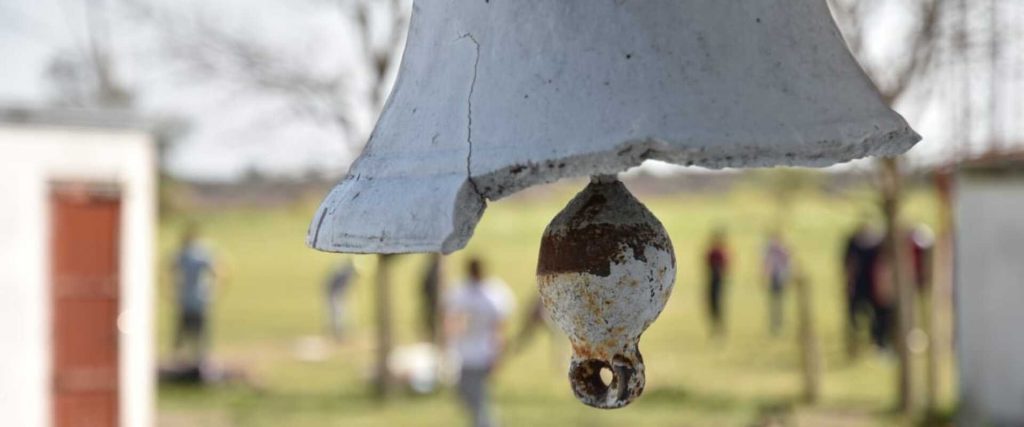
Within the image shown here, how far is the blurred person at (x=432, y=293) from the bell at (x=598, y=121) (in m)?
12.6

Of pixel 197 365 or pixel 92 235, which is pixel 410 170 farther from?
pixel 197 365

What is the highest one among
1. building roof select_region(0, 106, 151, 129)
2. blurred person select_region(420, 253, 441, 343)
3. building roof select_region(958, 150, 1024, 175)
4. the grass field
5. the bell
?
building roof select_region(0, 106, 151, 129)

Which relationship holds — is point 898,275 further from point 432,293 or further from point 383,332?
point 432,293

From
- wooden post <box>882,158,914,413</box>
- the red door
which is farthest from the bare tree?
the red door

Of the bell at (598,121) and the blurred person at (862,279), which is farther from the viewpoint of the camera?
the blurred person at (862,279)

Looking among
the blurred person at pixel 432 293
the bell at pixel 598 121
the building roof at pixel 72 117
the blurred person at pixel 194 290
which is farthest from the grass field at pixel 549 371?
the building roof at pixel 72 117

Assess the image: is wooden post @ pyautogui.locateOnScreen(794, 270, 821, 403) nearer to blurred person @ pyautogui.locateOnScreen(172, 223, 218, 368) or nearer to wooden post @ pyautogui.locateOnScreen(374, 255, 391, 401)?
wooden post @ pyautogui.locateOnScreen(374, 255, 391, 401)

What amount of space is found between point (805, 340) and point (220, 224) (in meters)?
42.7

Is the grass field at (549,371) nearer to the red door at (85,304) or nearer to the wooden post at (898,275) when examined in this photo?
the wooden post at (898,275)

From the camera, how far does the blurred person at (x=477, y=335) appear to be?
9.96 m

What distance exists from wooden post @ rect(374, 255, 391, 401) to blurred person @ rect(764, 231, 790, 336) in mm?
6653

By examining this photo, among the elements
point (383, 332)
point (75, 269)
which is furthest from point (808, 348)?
point (75, 269)

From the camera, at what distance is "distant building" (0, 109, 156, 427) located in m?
10.2

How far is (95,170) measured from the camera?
430 inches
